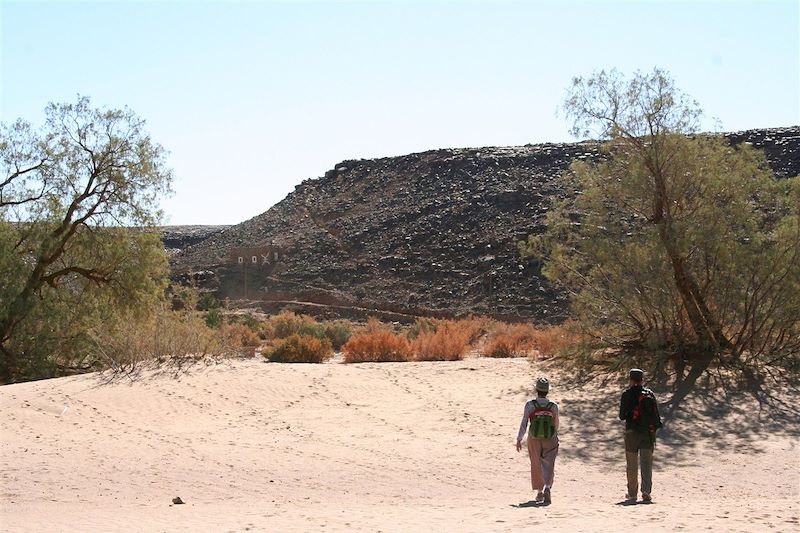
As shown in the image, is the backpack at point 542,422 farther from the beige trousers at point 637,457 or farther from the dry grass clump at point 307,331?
the dry grass clump at point 307,331

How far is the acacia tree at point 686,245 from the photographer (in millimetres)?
18922

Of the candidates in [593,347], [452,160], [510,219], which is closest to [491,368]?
[593,347]

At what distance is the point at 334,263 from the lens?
56625 millimetres

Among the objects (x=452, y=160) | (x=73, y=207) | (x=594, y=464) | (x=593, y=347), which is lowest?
(x=594, y=464)

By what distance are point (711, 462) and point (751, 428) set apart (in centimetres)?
196

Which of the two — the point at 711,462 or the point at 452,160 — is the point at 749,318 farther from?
the point at 452,160

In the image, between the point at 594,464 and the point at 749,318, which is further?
the point at 749,318

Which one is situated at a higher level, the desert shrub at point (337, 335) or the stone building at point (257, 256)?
the stone building at point (257, 256)

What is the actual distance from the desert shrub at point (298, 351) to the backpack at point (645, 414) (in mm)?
14828

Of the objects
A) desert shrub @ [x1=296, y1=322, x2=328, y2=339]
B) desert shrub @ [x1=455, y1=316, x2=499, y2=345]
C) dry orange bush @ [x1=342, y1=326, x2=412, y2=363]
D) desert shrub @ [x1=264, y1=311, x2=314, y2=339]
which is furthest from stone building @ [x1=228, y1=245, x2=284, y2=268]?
dry orange bush @ [x1=342, y1=326, x2=412, y2=363]

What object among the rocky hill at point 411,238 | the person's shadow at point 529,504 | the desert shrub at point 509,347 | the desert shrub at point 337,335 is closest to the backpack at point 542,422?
the person's shadow at point 529,504

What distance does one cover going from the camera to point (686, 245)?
18.8 m

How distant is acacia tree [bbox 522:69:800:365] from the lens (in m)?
18.9

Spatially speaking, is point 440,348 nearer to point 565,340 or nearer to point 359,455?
point 565,340
